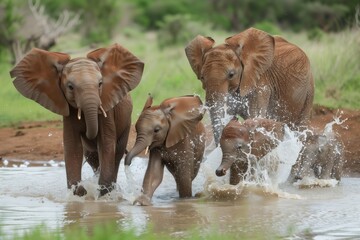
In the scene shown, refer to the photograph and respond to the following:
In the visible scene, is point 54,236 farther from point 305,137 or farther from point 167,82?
point 167,82

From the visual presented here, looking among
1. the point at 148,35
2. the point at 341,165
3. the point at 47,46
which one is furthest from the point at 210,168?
the point at 148,35

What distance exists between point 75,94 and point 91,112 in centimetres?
26

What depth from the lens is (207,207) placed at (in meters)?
9.02

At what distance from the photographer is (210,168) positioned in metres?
10.1

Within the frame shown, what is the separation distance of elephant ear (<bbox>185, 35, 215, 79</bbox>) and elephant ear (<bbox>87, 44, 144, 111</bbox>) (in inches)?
37.3

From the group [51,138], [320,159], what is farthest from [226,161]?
[51,138]

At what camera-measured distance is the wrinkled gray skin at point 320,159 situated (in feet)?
35.3

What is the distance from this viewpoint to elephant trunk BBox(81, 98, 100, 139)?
8.80 metres

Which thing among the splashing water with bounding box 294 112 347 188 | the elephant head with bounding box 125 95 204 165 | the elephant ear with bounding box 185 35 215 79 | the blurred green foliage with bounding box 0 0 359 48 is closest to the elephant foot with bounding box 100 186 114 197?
the elephant head with bounding box 125 95 204 165

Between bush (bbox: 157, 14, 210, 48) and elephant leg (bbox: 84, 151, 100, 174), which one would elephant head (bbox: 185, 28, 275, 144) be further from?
bush (bbox: 157, 14, 210, 48)

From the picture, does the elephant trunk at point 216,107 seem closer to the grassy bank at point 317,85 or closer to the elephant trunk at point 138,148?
the elephant trunk at point 138,148

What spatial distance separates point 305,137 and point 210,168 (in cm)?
131

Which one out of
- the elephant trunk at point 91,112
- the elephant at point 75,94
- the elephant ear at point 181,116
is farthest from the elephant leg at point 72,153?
the elephant ear at point 181,116

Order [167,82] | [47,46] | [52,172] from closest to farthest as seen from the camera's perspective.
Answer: [52,172]
[167,82]
[47,46]
